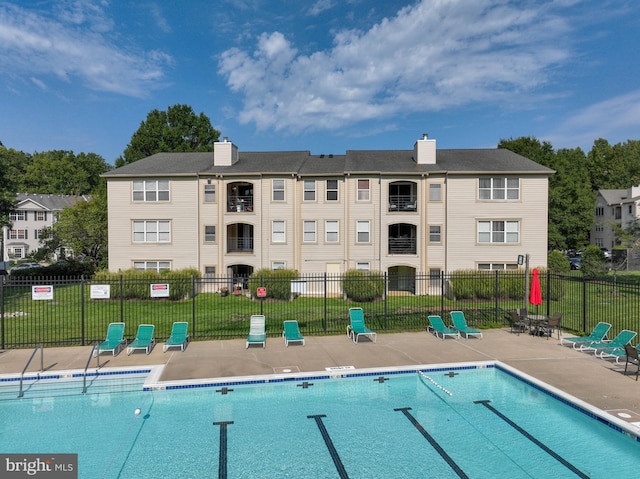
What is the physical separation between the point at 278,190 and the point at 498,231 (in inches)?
599

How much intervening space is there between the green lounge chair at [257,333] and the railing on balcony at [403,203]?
15975mm

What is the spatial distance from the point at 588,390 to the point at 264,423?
777cm

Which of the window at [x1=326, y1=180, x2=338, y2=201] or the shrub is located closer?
the shrub

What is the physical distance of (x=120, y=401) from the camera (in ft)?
32.0

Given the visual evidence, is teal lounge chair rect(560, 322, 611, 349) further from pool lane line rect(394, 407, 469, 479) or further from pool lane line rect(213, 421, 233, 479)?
pool lane line rect(213, 421, 233, 479)

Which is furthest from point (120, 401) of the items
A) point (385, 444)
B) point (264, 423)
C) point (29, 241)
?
point (29, 241)

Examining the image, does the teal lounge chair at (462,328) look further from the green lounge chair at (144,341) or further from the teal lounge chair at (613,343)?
the green lounge chair at (144,341)

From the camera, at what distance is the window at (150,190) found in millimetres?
28234

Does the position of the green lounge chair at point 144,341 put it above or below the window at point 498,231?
below

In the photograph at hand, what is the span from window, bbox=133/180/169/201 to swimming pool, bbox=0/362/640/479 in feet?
66.0

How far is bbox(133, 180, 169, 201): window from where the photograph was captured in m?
28.2

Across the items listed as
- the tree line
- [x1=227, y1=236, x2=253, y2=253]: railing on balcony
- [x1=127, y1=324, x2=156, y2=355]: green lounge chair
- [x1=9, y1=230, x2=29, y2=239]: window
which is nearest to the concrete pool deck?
[x1=127, y1=324, x2=156, y2=355]: green lounge chair

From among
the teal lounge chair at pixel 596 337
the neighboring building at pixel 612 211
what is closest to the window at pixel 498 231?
the teal lounge chair at pixel 596 337

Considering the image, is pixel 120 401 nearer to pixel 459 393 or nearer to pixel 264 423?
pixel 264 423
